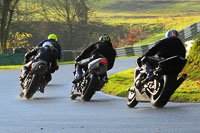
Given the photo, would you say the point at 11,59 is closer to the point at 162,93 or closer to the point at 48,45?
the point at 48,45

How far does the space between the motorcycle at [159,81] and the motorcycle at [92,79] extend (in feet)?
6.38

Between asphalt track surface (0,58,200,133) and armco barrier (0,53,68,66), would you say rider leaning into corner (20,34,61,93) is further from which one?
armco barrier (0,53,68,66)

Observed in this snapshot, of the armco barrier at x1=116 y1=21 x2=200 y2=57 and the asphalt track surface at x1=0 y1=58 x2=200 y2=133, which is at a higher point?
the asphalt track surface at x1=0 y1=58 x2=200 y2=133

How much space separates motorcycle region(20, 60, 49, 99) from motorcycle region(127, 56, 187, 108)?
394cm

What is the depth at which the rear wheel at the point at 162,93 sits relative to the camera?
12562mm

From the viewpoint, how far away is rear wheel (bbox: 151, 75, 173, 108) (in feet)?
41.2

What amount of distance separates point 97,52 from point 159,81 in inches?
143

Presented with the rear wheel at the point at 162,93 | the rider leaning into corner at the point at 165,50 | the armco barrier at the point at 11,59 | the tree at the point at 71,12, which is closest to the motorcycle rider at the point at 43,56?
the rider leaning into corner at the point at 165,50

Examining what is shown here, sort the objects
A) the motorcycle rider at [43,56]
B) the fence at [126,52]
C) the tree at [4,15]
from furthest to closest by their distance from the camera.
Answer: the tree at [4,15], the fence at [126,52], the motorcycle rider at [43,56]

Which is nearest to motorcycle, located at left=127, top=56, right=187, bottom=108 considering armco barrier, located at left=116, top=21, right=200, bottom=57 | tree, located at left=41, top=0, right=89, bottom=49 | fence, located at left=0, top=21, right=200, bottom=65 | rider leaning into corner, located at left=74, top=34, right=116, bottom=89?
rider leaning into corner, located at left=74, top=34, right=116, bottom=89

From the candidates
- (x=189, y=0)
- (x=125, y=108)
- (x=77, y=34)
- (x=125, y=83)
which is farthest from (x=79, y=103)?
(x=189, y=0)

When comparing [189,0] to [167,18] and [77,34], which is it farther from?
[77,34]

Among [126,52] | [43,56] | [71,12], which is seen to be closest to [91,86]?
[43,56]

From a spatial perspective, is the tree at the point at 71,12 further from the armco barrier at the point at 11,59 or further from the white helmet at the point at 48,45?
the white helmet at the point at 48,45
